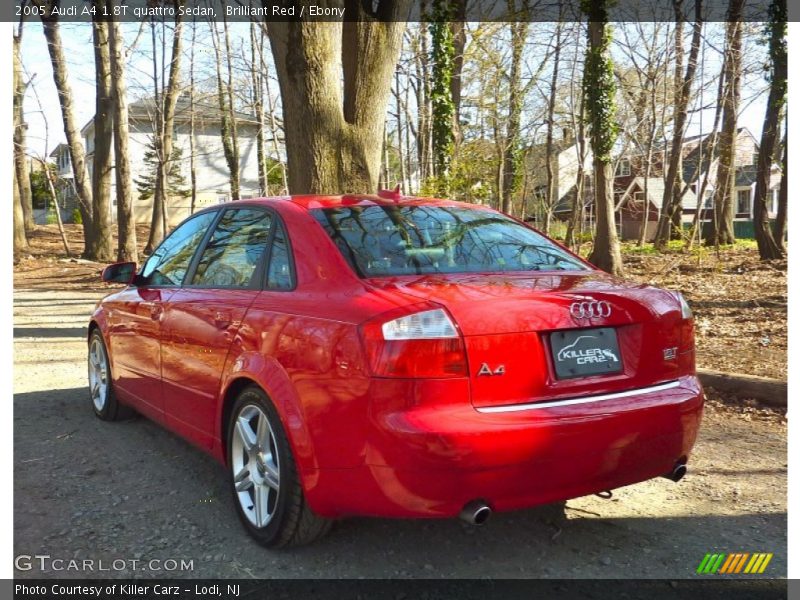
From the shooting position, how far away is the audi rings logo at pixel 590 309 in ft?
9.70

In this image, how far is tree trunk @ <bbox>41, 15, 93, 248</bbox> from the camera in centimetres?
2297

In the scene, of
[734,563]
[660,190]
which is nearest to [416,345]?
[734,563]

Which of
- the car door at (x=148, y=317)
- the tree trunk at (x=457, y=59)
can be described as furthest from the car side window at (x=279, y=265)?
the tree trunk at (x=457, y=59)

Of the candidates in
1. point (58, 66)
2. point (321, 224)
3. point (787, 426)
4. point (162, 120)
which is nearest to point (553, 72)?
point (162, 120)

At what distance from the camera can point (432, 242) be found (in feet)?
11.8

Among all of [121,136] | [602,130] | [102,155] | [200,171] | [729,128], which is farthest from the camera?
[200,171]

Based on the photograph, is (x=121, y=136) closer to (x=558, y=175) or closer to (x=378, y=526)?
(x=378, y=526)

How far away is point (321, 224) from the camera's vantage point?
3.52m

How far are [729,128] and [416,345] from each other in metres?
23.3

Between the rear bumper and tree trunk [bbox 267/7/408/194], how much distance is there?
17.6 feet

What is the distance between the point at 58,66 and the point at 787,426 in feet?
79.2

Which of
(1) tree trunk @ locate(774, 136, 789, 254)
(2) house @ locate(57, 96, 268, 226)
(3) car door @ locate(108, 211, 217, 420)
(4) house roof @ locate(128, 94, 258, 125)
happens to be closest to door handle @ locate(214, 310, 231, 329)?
(3) car door @ locate(108, 211, 217, 420)

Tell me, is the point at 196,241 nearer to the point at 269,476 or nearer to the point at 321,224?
the point at 321,224

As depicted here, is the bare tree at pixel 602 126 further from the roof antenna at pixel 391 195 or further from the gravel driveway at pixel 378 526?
the roof antenna at pixel 391 195
